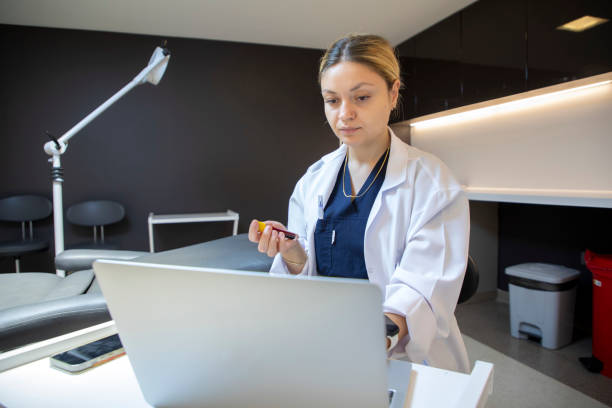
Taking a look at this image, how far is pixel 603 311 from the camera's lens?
2115 mm

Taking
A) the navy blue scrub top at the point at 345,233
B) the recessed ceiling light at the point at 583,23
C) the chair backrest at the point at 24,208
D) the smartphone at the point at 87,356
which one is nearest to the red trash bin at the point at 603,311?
the recessed ceiling light at the point at 583,23

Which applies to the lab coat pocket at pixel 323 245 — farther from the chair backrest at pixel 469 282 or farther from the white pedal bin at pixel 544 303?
the white pedal bin at pixel 544 303

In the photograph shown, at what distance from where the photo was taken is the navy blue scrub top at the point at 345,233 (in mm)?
1051

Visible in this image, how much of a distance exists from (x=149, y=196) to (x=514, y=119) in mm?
3633

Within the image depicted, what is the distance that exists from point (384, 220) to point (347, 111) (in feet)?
0.95

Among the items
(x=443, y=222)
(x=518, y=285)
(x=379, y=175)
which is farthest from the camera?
(x=518, y=285)

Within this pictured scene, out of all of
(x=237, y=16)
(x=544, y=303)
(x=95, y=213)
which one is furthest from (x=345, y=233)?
(x=95, y=213)

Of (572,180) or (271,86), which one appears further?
(271,86)

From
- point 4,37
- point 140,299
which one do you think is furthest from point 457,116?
point 4,37

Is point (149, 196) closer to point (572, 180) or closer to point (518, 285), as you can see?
point (518, 285)

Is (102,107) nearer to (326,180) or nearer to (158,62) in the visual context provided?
(158,62)

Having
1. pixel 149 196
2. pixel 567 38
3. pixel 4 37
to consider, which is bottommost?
pixel 149 196

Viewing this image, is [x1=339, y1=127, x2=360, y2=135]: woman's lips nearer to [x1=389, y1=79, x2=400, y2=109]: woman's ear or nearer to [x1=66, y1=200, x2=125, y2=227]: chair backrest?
[x1=389, y1=79, x2=400, y2=109]: woman's ear

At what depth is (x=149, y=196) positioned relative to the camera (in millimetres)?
4262
